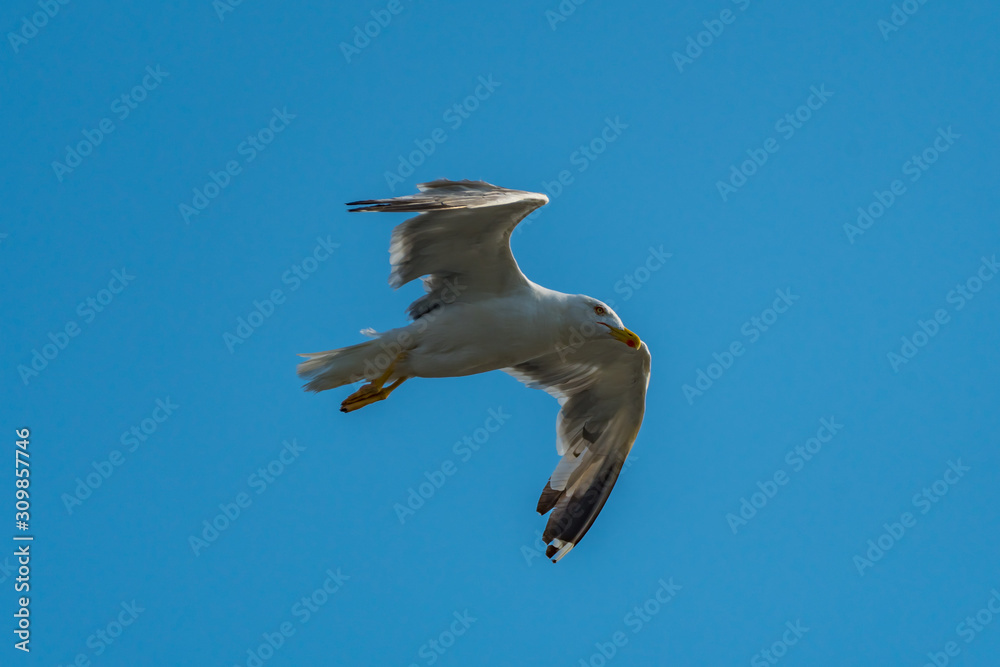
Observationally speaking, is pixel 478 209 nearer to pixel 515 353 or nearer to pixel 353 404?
pixel 515 353

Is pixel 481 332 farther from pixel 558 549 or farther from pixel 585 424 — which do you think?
pixel 558 549

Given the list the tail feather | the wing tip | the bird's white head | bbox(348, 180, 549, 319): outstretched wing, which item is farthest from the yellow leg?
the wing tip

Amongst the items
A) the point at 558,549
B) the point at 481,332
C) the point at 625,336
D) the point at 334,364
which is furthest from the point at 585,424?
the point at 334,364

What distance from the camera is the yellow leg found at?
8.53m

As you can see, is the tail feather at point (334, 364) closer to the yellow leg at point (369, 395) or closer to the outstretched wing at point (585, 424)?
the yellow leg at point (369, 395)

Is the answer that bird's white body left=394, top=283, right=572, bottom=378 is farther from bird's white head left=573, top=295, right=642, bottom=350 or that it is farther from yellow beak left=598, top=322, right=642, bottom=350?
yellow beak left=598, top=322, right=642, bottom=350

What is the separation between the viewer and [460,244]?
827 cm

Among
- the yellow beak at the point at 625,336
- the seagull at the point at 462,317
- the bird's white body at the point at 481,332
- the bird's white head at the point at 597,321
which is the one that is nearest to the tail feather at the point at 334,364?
the seagull at the point at 462,317

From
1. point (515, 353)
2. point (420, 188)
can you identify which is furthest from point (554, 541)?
point (420, 188)

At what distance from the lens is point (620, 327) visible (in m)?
8.55

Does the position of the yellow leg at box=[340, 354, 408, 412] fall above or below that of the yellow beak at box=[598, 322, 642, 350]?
below

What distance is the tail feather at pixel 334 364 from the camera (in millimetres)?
8273

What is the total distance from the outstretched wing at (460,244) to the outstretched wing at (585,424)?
56.8 inches

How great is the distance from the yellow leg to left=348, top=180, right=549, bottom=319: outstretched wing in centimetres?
60
